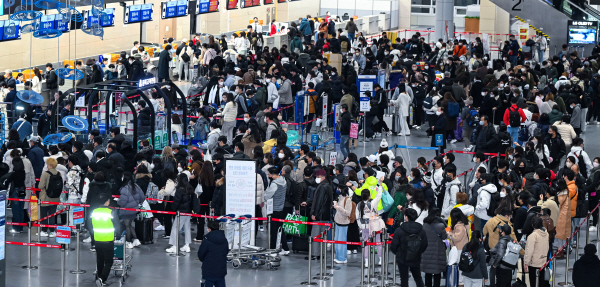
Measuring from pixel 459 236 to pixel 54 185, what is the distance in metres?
6.90

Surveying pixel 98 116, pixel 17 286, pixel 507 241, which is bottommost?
pixel 17 286

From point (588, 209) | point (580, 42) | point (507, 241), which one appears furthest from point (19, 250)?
point (580, 42)

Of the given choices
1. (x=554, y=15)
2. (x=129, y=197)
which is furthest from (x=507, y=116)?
(x=554, y=15)

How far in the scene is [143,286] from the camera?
1227 cm

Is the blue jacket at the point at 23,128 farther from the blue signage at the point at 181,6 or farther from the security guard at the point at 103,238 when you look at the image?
the blue signage at the point at 181,6

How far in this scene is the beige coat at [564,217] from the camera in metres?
13.5

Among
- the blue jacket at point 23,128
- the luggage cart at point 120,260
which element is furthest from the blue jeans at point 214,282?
the blue jacket at point 23,128

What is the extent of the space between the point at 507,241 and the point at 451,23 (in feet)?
90.4

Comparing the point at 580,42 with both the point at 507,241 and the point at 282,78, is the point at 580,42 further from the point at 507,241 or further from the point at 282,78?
the point at 507,241

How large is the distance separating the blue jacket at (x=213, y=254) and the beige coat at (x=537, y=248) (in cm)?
424

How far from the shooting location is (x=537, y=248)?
459 inches

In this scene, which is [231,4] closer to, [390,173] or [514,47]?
[514,47]

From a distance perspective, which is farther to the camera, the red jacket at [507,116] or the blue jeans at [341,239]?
the red jacket at [507,116]

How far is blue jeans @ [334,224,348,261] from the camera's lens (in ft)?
43.5
